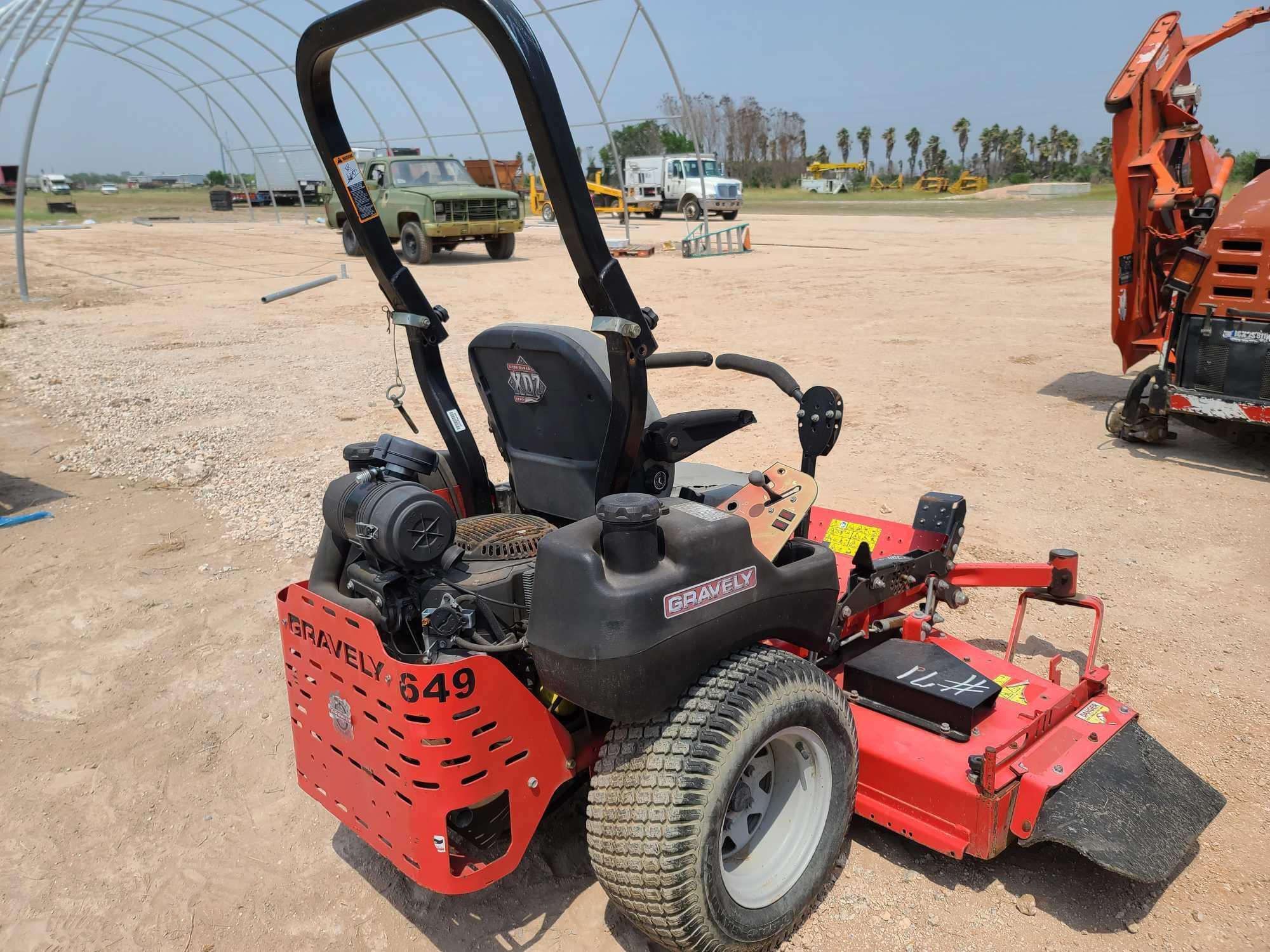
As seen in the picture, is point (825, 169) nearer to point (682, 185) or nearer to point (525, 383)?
point (682, 185)

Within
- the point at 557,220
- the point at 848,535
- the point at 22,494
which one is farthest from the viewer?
the point at 22,494

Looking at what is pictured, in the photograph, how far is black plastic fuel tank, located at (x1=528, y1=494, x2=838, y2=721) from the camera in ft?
6.57

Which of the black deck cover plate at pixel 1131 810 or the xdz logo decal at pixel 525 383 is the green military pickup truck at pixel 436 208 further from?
the black deck cover plate at pixel 1131 810

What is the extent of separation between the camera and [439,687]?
201 cm

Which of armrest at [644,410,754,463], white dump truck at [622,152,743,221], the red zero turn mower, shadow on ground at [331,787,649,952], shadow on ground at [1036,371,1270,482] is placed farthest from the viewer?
white dump truck at [622,152,743,221]

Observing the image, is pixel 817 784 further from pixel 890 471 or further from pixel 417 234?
pixel 417 234

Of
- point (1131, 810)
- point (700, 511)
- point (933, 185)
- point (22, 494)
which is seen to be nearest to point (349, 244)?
point (22, 494)

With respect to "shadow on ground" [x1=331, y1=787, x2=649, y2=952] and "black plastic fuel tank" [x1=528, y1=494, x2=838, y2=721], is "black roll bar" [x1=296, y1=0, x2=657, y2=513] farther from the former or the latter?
"shadow on ground" [x1=331, y1=787, x2=649, y2=952]

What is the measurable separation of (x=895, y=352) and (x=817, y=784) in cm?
781

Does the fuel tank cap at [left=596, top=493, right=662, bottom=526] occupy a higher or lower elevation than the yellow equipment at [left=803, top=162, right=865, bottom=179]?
lower

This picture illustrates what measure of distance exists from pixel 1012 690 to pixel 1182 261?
466cm

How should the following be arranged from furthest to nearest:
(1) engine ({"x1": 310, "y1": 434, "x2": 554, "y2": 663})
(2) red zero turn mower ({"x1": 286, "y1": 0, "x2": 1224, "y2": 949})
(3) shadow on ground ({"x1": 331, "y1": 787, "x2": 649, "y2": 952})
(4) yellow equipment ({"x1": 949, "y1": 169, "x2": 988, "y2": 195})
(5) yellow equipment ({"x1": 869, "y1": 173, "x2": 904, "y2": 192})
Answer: (5) yellow equipment ({"x1": 869, "y1": 173, "x2": 904, "y2": 192}), (4) yellow equipment ({"x1": 949, "y1": 169, "x2": 988, "y2": 195}), (3) shadow on ground ({"x1": 331, "y1": 787, "x2": 649, "y2": 952}), (1) engine ({"x1": 310, "y1": 434, "x2": 554, "y2": 663}), (2) red zero turn mower ({"x1": 286, "y1": 0, "x2": 1224, "y2": 949})

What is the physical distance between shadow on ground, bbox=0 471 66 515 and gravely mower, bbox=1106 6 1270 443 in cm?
744

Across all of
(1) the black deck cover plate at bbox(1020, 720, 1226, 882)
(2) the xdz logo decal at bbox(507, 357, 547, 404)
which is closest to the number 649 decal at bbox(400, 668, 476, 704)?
(2) the xdz logo decal at bbox(507, 357, 547, 404)
